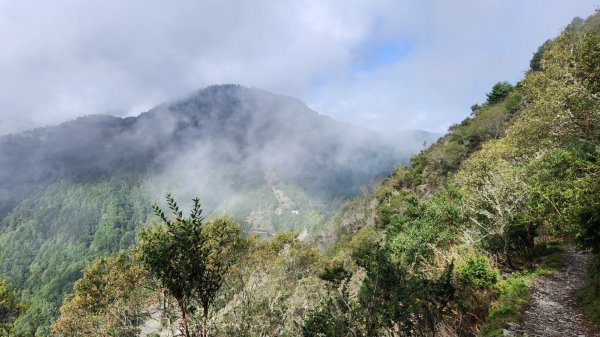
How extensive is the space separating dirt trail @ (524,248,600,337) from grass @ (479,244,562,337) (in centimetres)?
25

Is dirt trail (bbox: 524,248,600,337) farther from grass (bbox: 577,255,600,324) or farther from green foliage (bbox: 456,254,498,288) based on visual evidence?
green foliage (bbox: 456,254,498,288)

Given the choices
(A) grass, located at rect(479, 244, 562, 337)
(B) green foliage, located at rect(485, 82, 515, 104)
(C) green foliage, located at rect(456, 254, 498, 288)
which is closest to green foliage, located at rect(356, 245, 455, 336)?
(A) grass, located at rect(479, 244, 562, 337)

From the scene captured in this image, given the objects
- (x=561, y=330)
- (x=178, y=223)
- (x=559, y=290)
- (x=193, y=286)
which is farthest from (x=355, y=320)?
(x=559, y=290)

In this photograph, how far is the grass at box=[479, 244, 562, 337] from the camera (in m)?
11.1

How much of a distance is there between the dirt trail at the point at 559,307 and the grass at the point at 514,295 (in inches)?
9.9

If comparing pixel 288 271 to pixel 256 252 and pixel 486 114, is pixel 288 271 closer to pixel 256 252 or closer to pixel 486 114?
pixel 256 252

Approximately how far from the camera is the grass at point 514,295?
437 inches

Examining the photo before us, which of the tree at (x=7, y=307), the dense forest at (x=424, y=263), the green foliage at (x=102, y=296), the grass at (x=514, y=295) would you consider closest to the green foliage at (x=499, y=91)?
the dense forest at (x=424, y=263)

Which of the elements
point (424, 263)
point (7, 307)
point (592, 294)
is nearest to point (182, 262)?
point (424, 263)

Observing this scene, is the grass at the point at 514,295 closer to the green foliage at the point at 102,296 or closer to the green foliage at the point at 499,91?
the green foliage at the point at 102,296

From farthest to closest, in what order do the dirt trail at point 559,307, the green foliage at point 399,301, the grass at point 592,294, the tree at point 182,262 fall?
1. the grass at point 592,294
2. the dirt trail at point 559,307
3. the green foliage at point 399,301
4. the tree at point 182,262

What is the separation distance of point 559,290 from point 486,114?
6939cm

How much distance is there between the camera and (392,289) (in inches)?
371

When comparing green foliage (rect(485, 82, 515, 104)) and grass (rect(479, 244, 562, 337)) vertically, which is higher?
green foliage (rect(485, 82, 515, 104))
